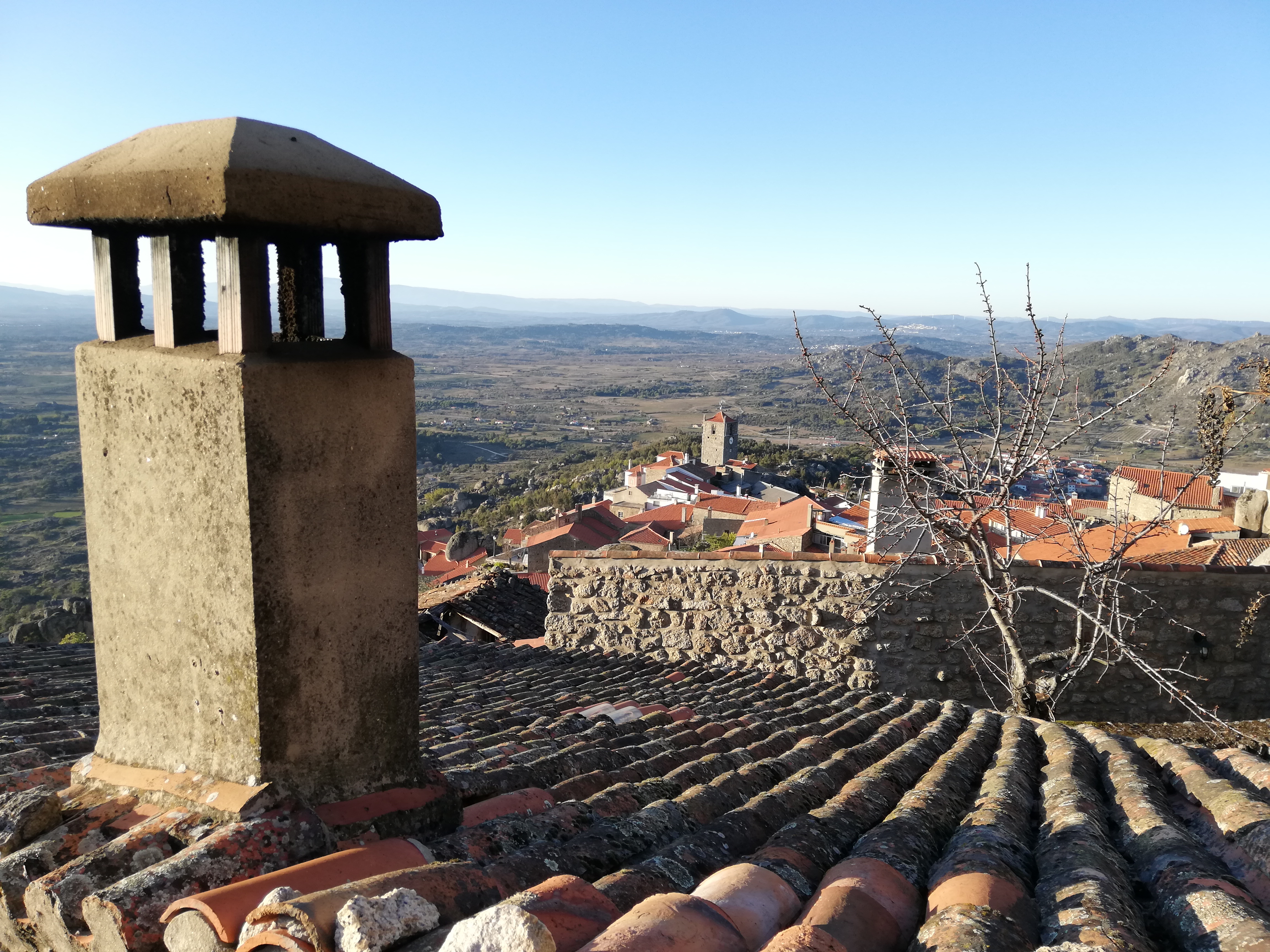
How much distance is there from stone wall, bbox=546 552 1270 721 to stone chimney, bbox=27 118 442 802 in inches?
211

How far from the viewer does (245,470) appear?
2.18 m

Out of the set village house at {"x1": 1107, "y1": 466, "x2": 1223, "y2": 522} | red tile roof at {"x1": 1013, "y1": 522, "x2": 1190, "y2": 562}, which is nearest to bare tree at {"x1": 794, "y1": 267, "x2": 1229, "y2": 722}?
red tile roof at {"x1": 1013, "y1": 522, "x2": 1190, "y2": 562}

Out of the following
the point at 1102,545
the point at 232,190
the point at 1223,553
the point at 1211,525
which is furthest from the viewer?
the point at 1211,525

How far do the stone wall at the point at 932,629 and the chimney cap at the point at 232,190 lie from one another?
5.66m

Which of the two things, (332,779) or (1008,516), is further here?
(1008,516)

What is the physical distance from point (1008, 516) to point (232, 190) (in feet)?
21.4

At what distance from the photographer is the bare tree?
6.73 m

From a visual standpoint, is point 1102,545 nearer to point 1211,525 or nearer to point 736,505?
point 1211,525

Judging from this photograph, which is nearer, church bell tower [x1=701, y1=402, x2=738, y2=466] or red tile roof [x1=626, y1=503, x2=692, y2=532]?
red tile roof [x1=626, y1=503, x2=692, y2=532]

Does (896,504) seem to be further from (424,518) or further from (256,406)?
(424,518)

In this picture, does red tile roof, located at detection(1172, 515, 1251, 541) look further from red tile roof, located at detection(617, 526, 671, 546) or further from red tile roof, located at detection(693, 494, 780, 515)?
red tile roof, located at detection(693, 494, 780, 515)

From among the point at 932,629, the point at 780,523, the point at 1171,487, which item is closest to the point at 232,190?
the point at 932,629

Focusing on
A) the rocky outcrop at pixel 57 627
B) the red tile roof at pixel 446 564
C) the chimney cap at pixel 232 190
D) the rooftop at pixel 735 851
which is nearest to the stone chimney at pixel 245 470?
the chimney cap at pixel 232 190

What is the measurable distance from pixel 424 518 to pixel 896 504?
39.4 meters
